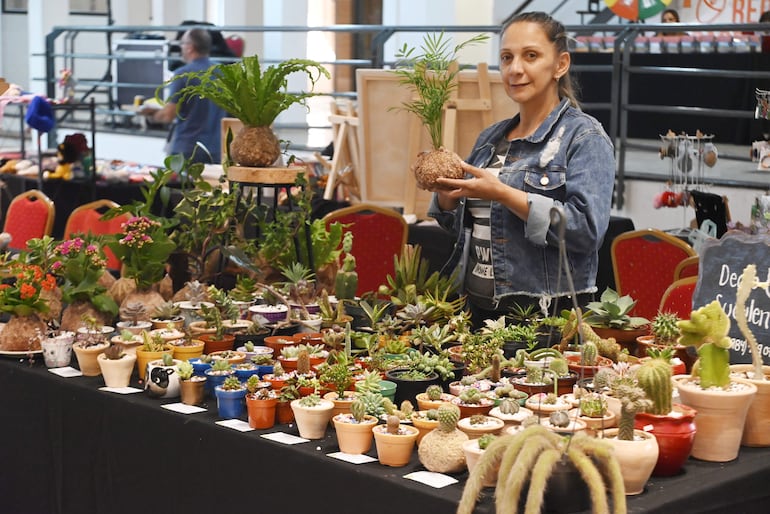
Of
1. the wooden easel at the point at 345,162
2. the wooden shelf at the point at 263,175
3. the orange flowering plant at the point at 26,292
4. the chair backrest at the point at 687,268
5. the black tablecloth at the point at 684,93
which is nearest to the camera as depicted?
the orange flowering plant at the point at 26,292

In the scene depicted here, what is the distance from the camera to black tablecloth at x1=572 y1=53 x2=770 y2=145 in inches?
388

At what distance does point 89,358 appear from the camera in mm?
2482

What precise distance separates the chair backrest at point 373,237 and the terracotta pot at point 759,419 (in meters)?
2.46

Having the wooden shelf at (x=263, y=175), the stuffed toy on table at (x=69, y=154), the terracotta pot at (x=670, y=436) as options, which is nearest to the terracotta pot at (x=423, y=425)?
the terracotta pot at (x=670, y=436)

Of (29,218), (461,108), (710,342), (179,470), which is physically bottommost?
(179,470)

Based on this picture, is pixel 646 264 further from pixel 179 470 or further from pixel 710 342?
pixel 179 470

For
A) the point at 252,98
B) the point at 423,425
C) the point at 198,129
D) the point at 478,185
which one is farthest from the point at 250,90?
the point at 198,129

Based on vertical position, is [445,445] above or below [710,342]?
below

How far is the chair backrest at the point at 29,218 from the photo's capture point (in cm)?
493

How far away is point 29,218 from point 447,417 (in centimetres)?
365

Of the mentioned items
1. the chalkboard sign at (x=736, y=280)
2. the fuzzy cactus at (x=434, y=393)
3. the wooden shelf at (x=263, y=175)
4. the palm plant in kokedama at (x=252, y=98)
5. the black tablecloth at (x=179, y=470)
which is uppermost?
the palm plant in kokedama at (x=252, y=98)

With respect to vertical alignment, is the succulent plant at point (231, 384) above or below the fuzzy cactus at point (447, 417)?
below

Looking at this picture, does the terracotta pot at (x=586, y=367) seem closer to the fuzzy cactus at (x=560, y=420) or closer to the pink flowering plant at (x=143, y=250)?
the fuzzy cactus at (x=560, y=420)

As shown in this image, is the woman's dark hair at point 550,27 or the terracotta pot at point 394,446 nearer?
the terracotta pot at point 394,446
